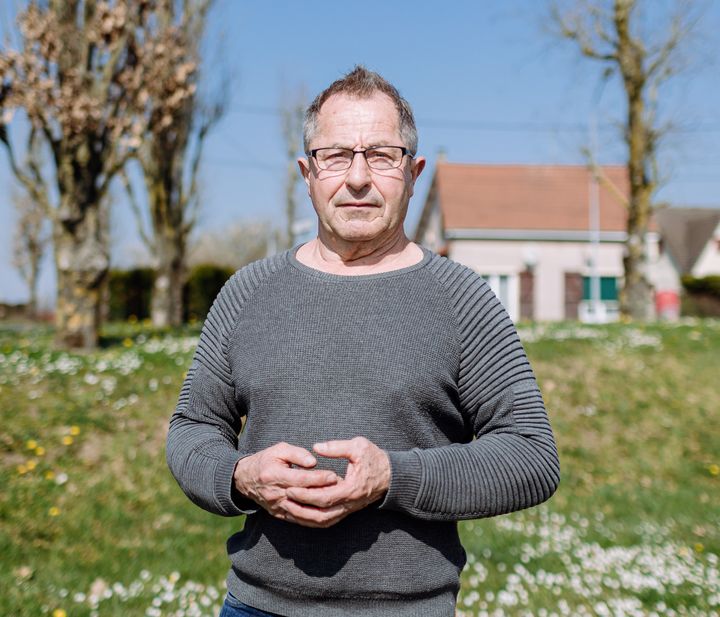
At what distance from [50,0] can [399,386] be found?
10279mm

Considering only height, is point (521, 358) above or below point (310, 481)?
above

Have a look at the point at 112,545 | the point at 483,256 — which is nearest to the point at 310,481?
the point at 112,545

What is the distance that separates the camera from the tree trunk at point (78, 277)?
991cm

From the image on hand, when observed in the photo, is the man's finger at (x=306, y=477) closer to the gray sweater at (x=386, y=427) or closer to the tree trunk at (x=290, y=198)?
the gray sweater at (x=386, y=427)

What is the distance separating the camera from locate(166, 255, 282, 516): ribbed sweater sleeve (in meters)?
2.10

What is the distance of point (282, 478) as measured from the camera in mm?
1859

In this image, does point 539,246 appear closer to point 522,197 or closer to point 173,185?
point 522,197

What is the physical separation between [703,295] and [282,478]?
29.4 meters

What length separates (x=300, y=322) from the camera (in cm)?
212

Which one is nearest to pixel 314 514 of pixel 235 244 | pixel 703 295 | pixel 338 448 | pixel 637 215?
pixel 338 448

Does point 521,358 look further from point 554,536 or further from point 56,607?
point 554,536

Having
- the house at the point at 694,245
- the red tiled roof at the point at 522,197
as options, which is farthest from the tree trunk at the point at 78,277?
the house at the point at 694,245

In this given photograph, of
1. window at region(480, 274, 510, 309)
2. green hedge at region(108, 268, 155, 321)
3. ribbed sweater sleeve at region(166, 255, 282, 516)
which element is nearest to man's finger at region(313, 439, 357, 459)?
ribbed sweater sleeve at region(166, 255, 282, 516)

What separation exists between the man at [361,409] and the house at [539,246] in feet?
90.5
